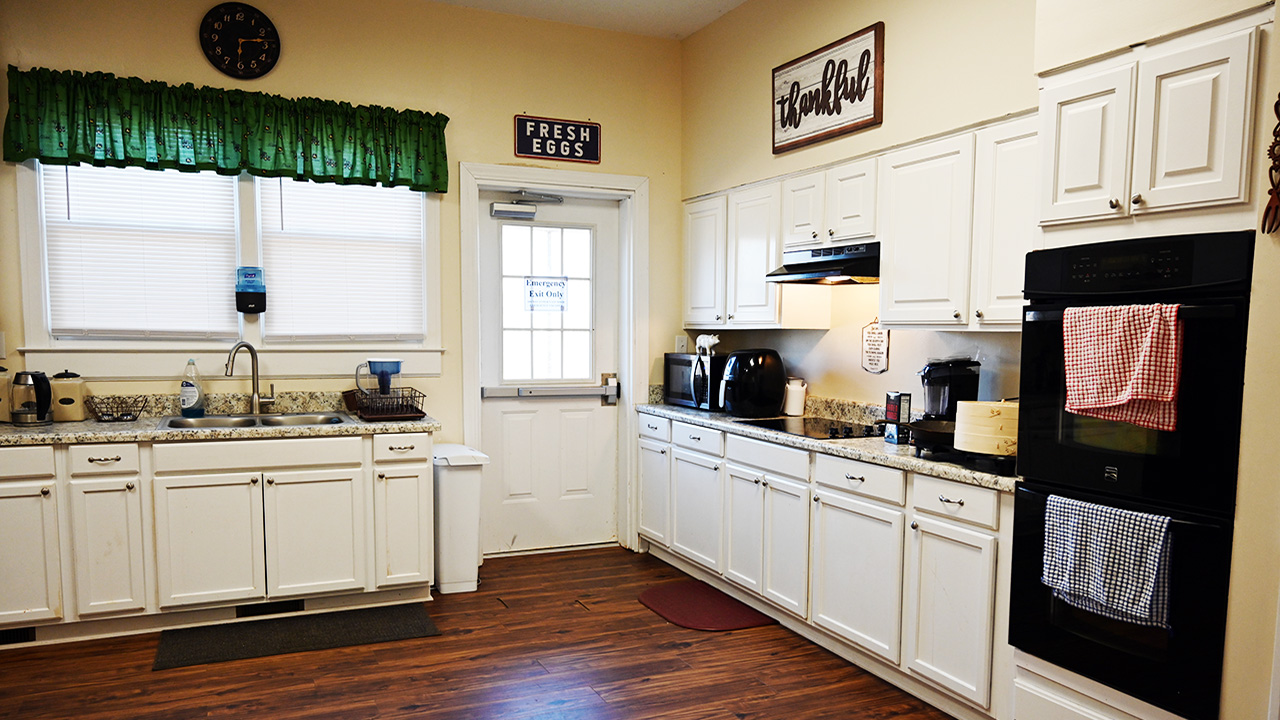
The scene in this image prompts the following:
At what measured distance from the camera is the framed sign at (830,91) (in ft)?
11.2

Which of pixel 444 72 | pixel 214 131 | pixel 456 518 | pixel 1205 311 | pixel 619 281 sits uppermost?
pixel 444 72

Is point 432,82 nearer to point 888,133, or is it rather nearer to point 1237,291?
point 888,133

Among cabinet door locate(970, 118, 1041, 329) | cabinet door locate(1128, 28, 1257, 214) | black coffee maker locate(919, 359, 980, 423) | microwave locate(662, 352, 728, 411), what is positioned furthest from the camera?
microwave locate(662, 352, 728, 411)

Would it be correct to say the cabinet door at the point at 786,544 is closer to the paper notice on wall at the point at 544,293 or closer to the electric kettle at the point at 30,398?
the paper notice on wall at the point at 544,293

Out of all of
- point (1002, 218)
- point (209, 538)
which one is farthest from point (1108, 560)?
point (209, 538)

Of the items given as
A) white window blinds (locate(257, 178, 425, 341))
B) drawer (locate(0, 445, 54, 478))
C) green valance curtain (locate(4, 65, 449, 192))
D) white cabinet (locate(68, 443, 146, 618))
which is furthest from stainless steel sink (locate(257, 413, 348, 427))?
green valance curtain (locate(4, 65, 449, 192))

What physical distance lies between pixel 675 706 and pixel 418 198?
2846 millimetres

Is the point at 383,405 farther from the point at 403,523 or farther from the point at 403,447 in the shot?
the point at 403,523

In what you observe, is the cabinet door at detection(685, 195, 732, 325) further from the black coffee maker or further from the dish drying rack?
the dish drying rack

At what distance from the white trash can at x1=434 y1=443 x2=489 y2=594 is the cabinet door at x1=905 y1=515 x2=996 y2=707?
6.83 feet

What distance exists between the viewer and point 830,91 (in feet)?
12.0

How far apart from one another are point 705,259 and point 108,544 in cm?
314

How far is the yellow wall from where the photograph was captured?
3.66 m

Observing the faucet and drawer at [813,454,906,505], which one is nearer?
drawer at [813,454,906,505]
